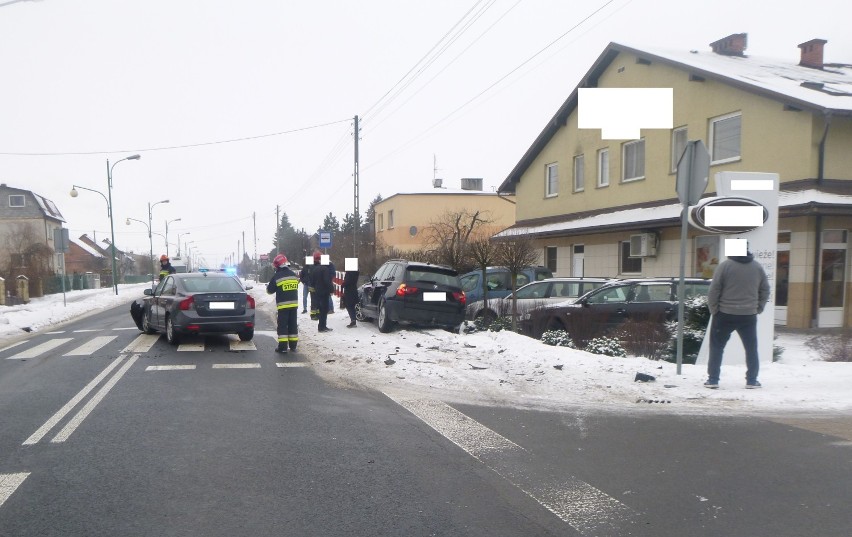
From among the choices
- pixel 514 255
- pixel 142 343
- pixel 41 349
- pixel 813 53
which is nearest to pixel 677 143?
pixel 813 53

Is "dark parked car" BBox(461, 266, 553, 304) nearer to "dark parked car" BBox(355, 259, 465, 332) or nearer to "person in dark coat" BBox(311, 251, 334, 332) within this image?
"dark parked car" BBox(355, 259, 465, 332)

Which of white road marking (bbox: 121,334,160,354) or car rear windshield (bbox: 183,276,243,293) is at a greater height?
car rear windshield (bbox: 183,276,243,293)

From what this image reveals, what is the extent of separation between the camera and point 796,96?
47.1ft

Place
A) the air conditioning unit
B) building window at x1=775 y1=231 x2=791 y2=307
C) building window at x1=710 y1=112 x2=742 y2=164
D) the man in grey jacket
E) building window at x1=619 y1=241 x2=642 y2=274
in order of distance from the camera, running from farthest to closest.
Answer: building window at x1=619 y1=241 x2=642 y2=274 < the air conditioning unit < building window at x1=710 y1=112 x2=742 y2=164 < building window at x1=775 y1=231 x2=791 y2=307 < the man in grey jacket

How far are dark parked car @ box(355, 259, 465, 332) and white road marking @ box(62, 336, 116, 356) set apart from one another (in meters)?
5.63

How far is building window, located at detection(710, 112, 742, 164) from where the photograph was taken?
16.9 metres

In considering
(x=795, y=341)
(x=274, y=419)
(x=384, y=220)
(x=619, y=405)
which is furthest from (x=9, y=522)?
(x=384, y=220)

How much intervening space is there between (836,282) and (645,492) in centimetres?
1357

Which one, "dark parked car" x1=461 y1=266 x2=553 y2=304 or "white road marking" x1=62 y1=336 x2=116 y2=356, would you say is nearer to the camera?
"white road marking" x1=62 y1=336 x2=116 y2=356

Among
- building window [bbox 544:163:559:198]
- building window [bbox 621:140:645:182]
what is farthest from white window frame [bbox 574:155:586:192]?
building window [bbox 621:140:645:182]

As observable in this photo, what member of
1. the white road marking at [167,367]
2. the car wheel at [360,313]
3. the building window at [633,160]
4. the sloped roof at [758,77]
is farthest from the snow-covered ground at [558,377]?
the building window at [633,160]

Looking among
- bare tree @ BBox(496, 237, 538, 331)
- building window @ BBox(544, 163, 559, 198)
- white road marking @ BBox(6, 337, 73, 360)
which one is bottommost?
white road marking @ BBox(6, 337, 73, 360)

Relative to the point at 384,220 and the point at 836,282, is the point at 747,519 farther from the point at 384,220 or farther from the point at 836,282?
the point at 384,220

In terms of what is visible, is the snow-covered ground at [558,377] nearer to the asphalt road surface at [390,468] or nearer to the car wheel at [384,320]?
the asphalt road surface at [390,468]
